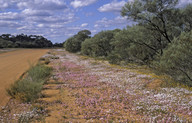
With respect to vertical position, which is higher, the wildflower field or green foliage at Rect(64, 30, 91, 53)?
green foliage at Rect(64, 30, 91, 53)

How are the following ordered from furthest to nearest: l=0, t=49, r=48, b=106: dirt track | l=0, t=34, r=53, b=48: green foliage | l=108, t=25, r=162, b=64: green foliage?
1. l=0, t=34, r=53, b=48: green foliage
2. l=108, t=25, r=162, b=64: green foliage
3. l=0, t=49, r=48, b=106: dirt track

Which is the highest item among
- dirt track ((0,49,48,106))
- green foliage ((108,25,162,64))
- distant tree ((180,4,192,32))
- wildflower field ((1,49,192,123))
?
distant tree ((180,4,192,32))

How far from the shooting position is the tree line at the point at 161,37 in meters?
11.2

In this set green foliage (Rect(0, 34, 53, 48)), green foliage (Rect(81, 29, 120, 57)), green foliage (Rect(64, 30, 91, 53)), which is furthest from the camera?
green foliage (Rect(0, 34, 53, 48))

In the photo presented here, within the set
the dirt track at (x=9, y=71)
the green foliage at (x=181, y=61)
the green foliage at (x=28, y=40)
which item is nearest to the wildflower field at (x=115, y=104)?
the green foliage at (x=181, y=61)

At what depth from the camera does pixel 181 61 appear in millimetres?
11117

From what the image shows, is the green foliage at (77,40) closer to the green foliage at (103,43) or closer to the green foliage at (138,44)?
the green foliage at (103,43)

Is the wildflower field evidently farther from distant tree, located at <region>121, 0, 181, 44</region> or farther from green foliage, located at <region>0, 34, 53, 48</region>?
green foliage, located at <region>0, 34, 53, 48</region>

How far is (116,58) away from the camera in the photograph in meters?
25.9

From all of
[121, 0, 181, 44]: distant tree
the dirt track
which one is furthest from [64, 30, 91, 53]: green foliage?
[121, 0, 181, 44]: distant tree

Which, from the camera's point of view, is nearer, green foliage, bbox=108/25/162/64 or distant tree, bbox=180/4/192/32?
distant tree, bbox=180/4/192/32

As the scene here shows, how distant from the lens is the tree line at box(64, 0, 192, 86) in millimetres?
11219

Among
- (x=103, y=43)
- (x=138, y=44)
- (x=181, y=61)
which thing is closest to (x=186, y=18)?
(x=138, y=44)

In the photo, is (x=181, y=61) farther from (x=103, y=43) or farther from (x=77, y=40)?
(x=77, y=40)
